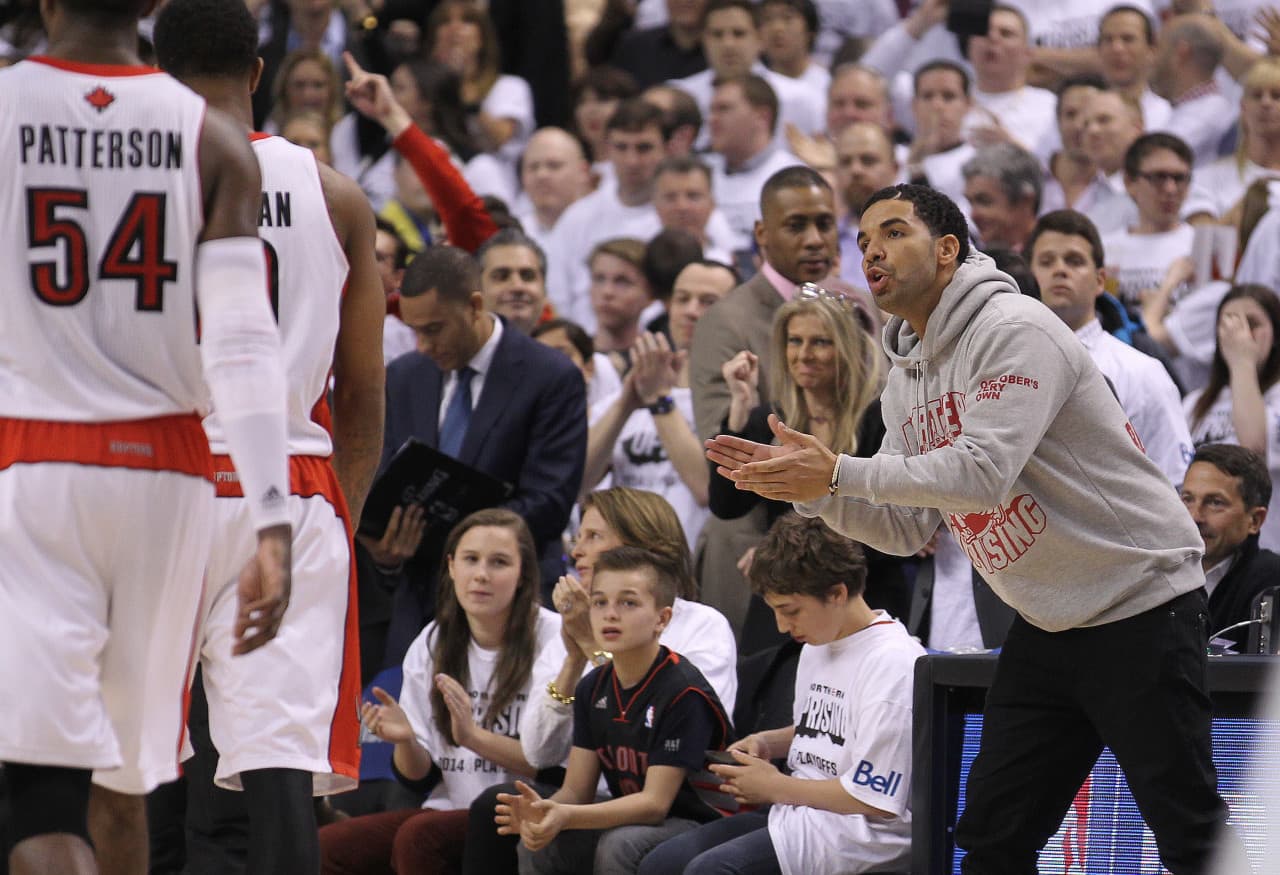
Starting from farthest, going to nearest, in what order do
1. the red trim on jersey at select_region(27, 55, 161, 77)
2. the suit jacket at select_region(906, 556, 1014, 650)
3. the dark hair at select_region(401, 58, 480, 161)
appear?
the dark hair at select_region(401, 58, 480, 161), the suit jacket at select_region(906, 556, 1014, 650), the red trim on jersey at select_region(27, 55, 161, 77)

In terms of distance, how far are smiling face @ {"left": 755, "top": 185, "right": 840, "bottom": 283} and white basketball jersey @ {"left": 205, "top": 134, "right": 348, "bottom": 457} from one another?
340 cm

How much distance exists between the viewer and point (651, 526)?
22.3 ft

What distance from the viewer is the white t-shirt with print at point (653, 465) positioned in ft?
26.8

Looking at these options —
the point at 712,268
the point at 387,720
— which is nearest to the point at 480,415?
the point at 387,720

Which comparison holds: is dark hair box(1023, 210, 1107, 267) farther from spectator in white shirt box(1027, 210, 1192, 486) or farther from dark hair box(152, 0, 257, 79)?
dark hair box(152, 0, 257, 79)

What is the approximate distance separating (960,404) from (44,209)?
7.49 ft

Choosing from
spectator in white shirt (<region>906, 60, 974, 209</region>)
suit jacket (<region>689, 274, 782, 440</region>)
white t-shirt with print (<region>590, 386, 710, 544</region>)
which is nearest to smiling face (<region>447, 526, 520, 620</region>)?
suit jacket (<region>689, 274, 782, 440</region>)

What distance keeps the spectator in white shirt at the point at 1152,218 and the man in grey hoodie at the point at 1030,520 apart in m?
4.77

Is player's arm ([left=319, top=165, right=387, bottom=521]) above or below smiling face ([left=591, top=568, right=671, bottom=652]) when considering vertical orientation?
above

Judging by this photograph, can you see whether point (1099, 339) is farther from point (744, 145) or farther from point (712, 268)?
point (744, 145)

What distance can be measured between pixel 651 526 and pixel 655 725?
83 centimetres

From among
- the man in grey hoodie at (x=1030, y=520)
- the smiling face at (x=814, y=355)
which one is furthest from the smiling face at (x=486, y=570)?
the man in grey hoodie at (x=1030, y=520)

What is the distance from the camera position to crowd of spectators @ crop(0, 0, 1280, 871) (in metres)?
6.81

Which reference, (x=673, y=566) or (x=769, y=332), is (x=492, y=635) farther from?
(x=769, y=332)
